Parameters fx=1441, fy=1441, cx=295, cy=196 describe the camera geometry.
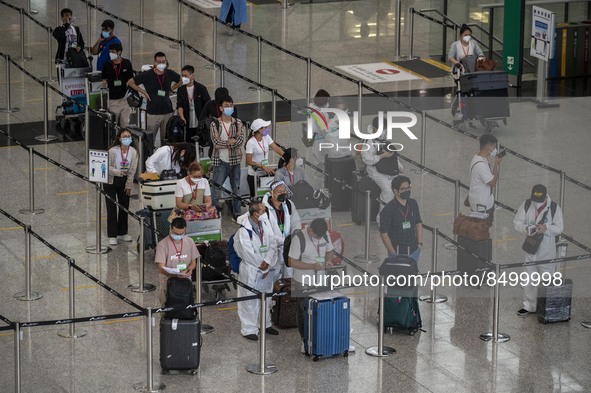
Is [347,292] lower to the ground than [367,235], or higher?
lower

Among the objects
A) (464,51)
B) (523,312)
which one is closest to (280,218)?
(523,312)

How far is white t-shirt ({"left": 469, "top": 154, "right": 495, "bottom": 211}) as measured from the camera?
1788cm

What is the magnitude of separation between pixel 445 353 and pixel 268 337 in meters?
1.99

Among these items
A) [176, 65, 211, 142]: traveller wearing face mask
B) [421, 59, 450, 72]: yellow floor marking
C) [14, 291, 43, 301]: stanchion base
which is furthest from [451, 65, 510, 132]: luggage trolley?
[14, 291, 43, 301]: stanchion base

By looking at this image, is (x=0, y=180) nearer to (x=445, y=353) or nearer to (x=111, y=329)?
(x=111, y=329)

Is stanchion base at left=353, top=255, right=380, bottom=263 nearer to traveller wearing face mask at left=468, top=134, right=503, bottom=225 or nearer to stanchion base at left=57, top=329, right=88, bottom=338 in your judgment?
traveller wearing face mask at left=468, top=134, right=503, bottom=225

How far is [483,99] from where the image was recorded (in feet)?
78.8

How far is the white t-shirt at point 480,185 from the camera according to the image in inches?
704

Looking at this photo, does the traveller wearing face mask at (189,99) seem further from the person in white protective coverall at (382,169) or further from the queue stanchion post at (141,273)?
the queue stanchion post at (141,273)

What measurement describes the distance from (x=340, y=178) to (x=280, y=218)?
3.85m

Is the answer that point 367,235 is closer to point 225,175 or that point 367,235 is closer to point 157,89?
point 225,175

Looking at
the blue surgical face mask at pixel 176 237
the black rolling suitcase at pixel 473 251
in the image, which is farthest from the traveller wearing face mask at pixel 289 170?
the blue surgical face mask at pixel 176 237

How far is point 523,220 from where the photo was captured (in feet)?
55.3

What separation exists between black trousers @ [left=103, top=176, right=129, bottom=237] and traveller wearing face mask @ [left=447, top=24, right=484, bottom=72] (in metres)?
7.48
